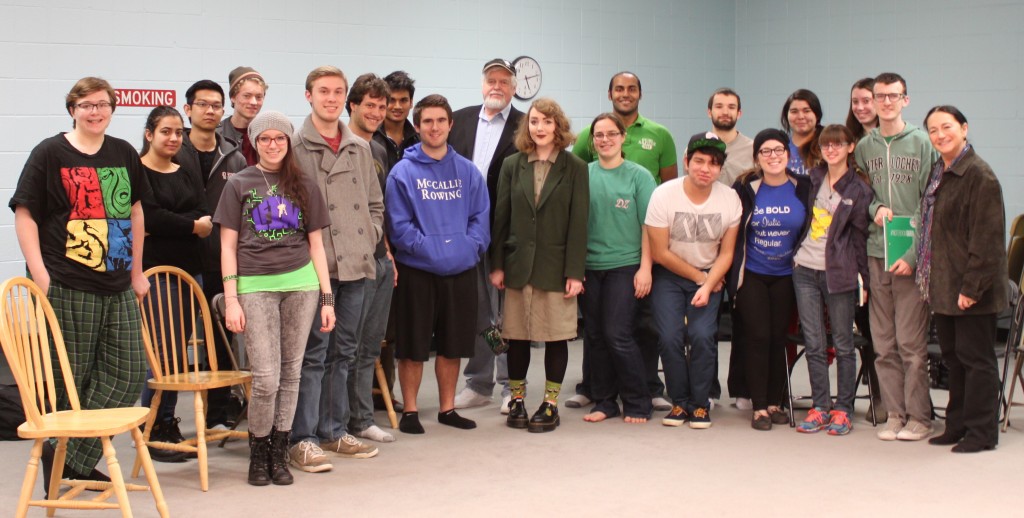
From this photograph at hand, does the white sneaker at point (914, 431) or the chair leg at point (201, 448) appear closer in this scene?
the chair leg at point (201, 448)

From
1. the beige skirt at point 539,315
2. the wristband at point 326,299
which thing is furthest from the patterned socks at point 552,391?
the wristband at point 326,299

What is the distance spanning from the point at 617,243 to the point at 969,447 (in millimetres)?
1672

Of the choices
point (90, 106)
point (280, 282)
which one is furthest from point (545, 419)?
point (90, 106)

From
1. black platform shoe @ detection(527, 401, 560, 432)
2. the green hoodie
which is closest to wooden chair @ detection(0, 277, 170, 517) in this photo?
black platform shoe @ detection(527, 401, 560, 432)

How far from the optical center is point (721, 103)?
5.31 m

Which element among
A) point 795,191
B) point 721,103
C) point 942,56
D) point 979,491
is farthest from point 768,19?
point 979,491

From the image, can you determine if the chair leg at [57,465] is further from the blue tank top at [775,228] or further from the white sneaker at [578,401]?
the blue tank top at [775,228]

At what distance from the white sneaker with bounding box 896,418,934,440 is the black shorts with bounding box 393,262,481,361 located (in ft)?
6.17

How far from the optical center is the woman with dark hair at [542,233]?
15.4ft

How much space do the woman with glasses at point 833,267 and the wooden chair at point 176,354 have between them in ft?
7.89

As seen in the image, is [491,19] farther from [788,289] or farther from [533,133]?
[788,289]

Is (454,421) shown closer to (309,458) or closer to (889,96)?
(309,458)

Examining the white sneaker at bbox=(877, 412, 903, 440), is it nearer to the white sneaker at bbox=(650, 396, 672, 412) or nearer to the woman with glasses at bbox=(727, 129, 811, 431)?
the woman with glasses at bbox=(727, 129, 811, 431)

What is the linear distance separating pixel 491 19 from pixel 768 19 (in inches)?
96.7
